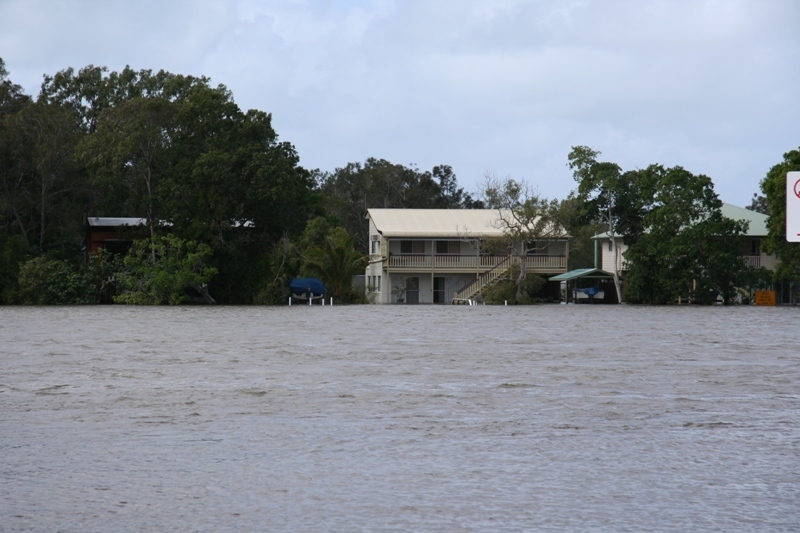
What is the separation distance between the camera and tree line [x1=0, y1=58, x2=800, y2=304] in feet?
174

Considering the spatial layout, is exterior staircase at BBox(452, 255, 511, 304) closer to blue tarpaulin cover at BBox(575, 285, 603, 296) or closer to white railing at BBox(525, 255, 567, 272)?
white railing at BBox(525, 255, 567, 272)

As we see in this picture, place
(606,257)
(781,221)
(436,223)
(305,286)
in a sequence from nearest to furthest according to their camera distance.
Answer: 1. (781,221)
2. (305,286)
3. (436,223)
4. (606,257)

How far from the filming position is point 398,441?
9523 millimetres

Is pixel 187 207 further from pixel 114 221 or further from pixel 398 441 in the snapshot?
pixel 398 441

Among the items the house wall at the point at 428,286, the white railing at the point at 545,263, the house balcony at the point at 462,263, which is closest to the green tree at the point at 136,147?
the house balcony at the point at 462,263

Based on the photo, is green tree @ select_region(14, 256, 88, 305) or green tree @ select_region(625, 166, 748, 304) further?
green tree @ select_region(625, 166, 748, 304)

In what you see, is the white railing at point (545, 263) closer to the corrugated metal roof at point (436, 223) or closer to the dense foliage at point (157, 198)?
the corrugated metal roof at point (436, 223)

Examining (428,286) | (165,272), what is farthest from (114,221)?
Answer: (428,286)

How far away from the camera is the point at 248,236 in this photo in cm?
5556

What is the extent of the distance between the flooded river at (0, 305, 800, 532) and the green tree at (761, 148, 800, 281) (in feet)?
120

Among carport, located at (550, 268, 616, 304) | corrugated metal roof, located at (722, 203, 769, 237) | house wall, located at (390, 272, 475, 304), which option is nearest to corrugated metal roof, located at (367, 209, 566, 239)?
house wall, located at (390, 272, 475, 304)

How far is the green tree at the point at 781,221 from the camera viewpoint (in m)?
54.3

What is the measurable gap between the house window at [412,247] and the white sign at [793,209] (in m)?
56.5

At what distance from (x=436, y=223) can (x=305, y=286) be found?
543 inches
